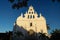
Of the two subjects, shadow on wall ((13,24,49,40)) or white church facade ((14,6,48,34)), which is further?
white church facade ((14,6,48,34))

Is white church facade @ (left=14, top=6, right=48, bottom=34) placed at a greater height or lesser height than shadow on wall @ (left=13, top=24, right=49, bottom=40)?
greater

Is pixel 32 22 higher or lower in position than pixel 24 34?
higher

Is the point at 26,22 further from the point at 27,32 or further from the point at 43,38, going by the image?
the point at 43,38

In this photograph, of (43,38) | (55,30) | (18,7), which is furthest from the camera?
(43,38)

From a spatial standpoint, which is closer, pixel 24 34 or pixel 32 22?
pixel 24 34

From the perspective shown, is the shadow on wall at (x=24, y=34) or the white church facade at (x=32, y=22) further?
the white church facade at (x=32, y=22)

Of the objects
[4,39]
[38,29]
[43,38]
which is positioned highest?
[38,29]

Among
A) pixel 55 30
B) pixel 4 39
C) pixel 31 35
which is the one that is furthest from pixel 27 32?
pixel 4 39

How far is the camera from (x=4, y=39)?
74.7 feet

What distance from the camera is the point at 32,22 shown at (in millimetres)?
48875

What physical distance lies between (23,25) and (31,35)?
3338 millimetres

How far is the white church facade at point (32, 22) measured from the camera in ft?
159

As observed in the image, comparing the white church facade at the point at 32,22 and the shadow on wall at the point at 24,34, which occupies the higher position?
the white church facade at the point at 32,22

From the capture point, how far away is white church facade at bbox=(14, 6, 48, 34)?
48.4 meters
